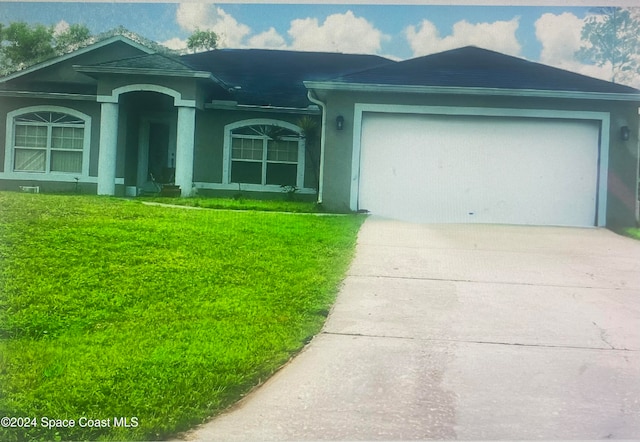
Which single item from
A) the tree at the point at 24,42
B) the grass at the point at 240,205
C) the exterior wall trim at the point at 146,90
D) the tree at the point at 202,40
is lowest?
the grass at the point at 240,205

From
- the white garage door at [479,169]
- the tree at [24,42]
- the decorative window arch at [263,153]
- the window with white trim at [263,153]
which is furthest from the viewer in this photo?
the window with white trim at [263,153]

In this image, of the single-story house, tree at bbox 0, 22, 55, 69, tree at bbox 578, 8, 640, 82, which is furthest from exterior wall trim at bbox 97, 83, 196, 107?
tree at bbox 578, 8, 640, 82

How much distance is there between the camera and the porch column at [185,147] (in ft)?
28.1

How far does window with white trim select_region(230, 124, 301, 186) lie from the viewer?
1155cm

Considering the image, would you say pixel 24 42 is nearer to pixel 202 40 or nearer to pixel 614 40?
pixel 202 40

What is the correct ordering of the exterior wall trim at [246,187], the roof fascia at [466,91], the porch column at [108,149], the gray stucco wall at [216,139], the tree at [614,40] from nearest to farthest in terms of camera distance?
1. the tree at [614,40]
2. the roof fascia at [466,91]
3. the porch column at [108,149]
4. the exterior wall trim at [246,187]
5. the gray stucco wall at [216,139]

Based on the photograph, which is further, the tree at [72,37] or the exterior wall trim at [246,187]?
the exterior wall trim at [246,187]

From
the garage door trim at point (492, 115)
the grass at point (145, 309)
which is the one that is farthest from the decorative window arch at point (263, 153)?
the grass at point (145, 309)

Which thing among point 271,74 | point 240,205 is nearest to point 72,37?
point 240,205

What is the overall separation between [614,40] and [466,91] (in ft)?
17.7

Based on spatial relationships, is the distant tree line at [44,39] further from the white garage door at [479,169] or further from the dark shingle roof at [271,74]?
the white garage door at [479,169]

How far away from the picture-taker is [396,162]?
26.9 ft

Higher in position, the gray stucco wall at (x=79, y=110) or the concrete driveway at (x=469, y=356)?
the gray stucco wall at (x=79, y=110)

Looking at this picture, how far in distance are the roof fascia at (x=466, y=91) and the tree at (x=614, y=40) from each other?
15.1ft
